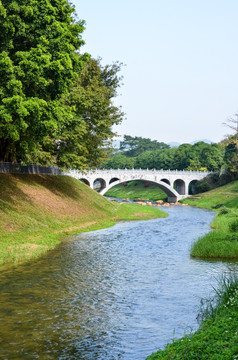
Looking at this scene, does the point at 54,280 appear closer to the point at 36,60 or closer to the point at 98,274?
the point at 98,274

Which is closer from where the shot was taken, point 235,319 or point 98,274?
point 235,319

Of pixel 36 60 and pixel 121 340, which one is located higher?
pixel 36 60

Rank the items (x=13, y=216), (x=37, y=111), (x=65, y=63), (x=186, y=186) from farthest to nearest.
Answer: (x=186, y=186) < (x=13, y=216) < (x=65, y=63) < (x=37, y=111)

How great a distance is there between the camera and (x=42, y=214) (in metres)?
38.7

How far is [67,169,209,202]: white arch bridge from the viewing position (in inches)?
3821

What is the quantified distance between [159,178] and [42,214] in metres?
75.3

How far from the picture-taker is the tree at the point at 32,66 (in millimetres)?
27969

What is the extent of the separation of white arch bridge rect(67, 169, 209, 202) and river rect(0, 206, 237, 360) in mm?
65516

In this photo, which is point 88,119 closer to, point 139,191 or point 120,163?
point 139,191

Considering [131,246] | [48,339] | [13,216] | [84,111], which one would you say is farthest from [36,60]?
[48,339]

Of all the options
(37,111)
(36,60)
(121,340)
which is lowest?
(121,340)

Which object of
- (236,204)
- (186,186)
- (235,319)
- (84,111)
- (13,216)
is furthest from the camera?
(186,186)

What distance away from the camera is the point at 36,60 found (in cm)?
2928

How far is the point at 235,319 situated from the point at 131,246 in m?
20.6
